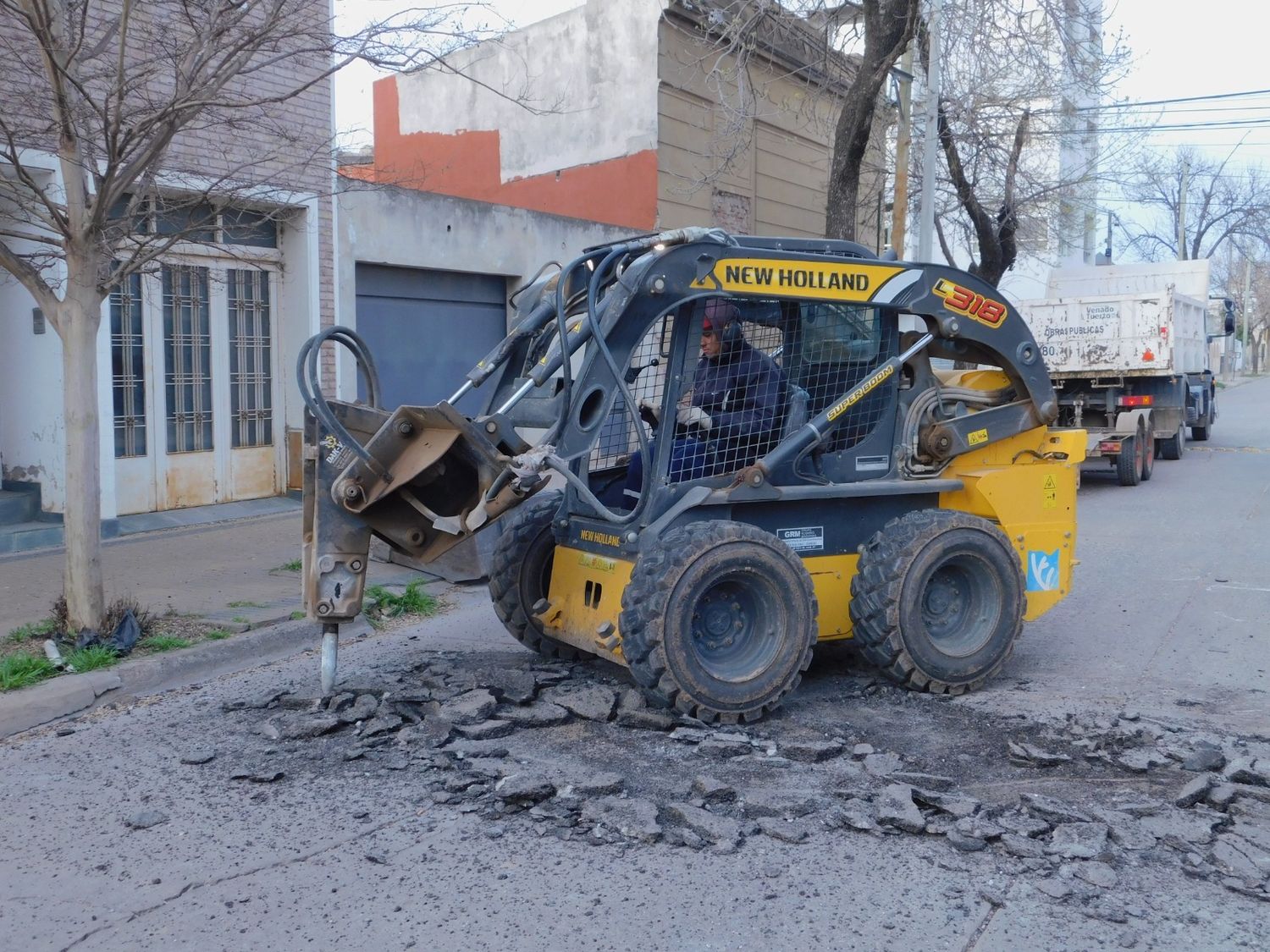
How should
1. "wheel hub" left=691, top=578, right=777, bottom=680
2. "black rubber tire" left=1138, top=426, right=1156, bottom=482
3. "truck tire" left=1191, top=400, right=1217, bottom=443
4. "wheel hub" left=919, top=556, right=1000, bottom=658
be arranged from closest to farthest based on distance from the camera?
1. "wheel hub" left=691, top=578, right=777, bottom=680
2. "wheel hub" left=919, top=556, right=1000, bottom=658
3. "black rubber tire" left=1138, top=426, right=1156, bottom=482
4. "truck tire" left=1191, top=400, right=1217, bottom=443

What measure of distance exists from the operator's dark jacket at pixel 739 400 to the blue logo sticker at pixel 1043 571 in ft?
5.90

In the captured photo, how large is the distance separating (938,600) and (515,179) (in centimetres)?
1468

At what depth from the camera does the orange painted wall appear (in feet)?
58.1

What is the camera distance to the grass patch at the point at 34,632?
6.96m

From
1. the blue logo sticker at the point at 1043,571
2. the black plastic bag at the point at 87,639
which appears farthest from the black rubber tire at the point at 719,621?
the black plastic bag at the point at 87,639

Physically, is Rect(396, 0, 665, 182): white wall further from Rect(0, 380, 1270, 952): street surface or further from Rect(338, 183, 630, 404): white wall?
Rect(0, 380, 1270, 952): street surface

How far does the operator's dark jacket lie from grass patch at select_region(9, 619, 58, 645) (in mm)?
4070

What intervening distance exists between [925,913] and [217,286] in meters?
9.78

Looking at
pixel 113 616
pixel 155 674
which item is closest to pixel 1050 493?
pixel 155 674

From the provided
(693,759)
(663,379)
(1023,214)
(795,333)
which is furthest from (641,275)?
(1023,214)

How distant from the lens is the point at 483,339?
14547 mm

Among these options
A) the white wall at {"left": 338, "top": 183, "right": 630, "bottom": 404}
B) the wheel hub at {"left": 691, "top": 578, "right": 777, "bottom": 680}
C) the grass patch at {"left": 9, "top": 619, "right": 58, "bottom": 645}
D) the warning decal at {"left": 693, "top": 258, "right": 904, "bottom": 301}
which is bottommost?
the grass patch at {"left": 9, "top": 619, "right": 58, "bottom": 645}

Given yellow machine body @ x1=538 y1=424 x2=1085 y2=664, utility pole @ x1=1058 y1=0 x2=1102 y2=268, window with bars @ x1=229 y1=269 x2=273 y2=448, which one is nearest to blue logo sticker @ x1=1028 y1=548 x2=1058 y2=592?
yellow machine body @ x1=538 y1=424 x2=1085 y2=664

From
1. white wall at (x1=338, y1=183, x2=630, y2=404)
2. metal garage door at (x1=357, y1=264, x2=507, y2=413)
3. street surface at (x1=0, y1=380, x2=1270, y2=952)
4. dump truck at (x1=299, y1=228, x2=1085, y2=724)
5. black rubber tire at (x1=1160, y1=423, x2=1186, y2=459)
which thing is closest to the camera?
street surface at (x1=0, y1=380, x2=1270, y2=952)
